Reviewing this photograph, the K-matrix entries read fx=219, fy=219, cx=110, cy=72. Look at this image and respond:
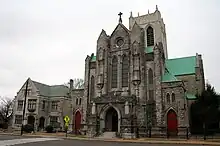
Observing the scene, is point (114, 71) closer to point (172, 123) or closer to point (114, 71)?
point (114, 71)

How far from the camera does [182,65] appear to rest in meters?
44.1

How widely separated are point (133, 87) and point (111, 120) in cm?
660

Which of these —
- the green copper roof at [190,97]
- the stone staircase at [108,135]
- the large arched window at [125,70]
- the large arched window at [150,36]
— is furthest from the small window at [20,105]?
the green copper roof at [190,97]

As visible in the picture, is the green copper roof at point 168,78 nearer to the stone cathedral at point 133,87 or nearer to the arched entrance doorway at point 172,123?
the stone cathedral at point 133,87

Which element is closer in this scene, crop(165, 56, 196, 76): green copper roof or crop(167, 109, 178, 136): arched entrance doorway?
crop(167, 109, 178, 136): arched entrance doorway

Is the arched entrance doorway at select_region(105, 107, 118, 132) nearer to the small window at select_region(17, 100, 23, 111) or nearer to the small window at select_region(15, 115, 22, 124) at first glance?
the small window at select_region(15, 115, 22, 124)

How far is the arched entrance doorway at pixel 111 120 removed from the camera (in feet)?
117

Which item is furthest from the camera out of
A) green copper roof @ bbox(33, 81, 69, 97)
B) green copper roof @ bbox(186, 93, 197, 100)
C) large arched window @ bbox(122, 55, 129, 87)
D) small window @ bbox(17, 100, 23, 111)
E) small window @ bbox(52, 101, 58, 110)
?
green copper roof @ bbox(33, 81, 69, 97)

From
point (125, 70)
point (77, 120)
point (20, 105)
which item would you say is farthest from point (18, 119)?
point (125, 70)

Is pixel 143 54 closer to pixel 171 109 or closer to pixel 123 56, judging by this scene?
pixel 123 56

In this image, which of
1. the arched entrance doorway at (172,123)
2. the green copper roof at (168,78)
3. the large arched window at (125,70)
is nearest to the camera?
the arched entrance doorway at (172,123)

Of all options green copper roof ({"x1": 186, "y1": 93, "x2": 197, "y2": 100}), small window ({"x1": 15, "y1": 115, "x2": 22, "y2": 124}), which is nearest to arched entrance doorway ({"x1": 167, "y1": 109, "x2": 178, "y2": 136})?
green copper roof ({"x1": 186, "y1": 93, "x2": 197, "y2": 100})

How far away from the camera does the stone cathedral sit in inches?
1288

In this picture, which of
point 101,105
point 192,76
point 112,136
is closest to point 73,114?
point 101,105
